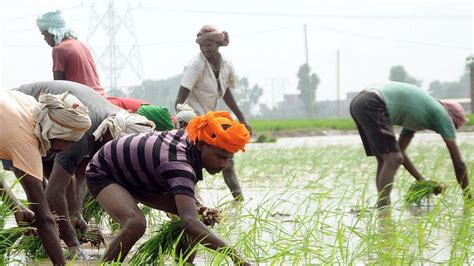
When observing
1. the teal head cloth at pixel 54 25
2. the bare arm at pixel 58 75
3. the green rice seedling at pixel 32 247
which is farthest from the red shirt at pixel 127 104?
the green rice seedling at pixel 32 247

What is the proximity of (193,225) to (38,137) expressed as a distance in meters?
0.85

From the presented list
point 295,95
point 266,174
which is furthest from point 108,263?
point 295,95

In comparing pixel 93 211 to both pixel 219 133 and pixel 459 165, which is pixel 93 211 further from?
pixel 459 165

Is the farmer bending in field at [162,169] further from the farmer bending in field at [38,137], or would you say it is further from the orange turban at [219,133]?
the farmer bending in field at [38,137]

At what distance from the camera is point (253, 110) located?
10375cm

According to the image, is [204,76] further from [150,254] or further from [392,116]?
[150,254]

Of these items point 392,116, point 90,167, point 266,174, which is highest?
point 90,167

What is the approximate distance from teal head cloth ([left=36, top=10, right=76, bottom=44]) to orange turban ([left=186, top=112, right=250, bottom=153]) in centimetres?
237

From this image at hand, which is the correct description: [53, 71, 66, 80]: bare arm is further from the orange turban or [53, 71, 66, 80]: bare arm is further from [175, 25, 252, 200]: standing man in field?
the orange turban

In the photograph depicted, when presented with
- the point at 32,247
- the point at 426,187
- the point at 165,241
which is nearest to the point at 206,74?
the point at 426,187

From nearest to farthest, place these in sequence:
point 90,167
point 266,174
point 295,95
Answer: point 90,167
point 266,174
point 295,95

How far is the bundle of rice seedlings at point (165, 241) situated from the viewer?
463cm

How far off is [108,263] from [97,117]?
3.77 feet

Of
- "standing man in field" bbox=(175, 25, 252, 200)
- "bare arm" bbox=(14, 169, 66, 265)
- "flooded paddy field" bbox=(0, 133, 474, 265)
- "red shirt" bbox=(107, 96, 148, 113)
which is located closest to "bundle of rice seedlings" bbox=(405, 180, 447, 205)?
"flooded paddy field" bbox=(0, 133, 474, 265)
